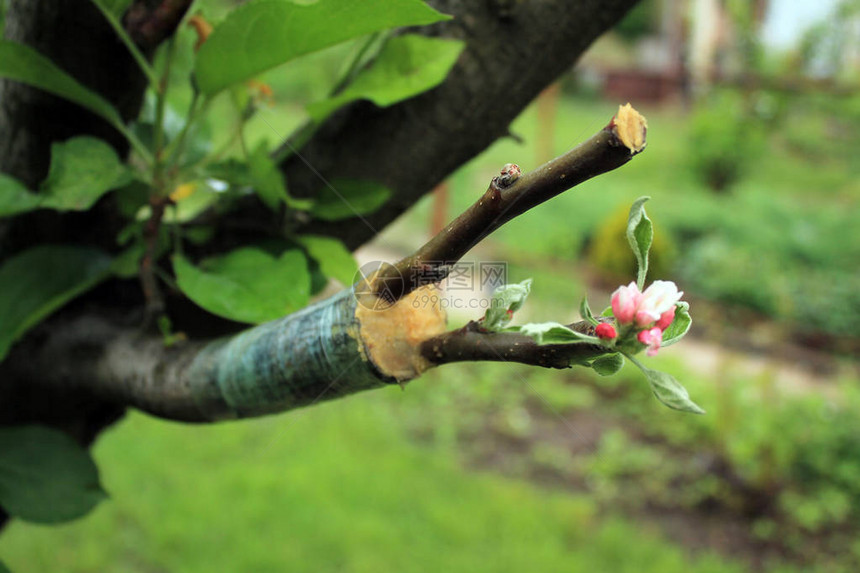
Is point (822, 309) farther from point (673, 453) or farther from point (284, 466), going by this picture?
point (284, 466)

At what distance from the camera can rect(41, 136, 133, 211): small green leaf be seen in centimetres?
81

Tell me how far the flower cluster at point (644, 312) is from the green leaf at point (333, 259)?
16.4 inches

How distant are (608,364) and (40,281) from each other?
751 millimetres

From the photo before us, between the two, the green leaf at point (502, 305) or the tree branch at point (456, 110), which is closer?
the green leaf at point (502, 305)

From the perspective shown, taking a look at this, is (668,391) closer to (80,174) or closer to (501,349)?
(501,349)

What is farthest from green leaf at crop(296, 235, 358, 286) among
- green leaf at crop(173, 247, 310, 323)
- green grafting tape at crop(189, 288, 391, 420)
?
green grafting tape at crop(189, 288, 391, 420)

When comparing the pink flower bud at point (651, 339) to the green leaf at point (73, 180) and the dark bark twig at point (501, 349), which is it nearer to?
the dark bark twig at point (501, 349)

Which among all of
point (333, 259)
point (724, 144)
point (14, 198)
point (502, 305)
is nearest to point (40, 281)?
point (14, 198)

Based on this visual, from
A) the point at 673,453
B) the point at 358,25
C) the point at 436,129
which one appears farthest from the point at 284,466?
the point at 358,25

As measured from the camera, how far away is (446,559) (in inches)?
108

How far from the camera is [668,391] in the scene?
0.53 meters

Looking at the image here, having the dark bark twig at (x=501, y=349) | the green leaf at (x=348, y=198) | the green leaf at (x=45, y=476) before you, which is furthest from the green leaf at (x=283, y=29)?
the green leaf at (x=45, y=476)

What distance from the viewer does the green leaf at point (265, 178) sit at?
33.7 inches

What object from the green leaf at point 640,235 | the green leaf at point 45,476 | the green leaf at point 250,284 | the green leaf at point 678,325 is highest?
the green leaf at point 640,235
